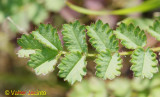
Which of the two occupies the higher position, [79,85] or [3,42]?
[3,42]

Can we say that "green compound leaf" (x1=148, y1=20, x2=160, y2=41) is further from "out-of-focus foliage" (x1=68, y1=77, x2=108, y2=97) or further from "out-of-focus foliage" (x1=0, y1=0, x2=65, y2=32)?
"out-of-focus foliage" (x1=0, y1=0, x2=65, y2=32)

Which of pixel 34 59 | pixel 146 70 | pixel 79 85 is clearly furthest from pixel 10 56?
pixel 146 70

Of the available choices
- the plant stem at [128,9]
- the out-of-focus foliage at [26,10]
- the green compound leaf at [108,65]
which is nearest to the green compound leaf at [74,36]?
the green compound leaf at [108,65]

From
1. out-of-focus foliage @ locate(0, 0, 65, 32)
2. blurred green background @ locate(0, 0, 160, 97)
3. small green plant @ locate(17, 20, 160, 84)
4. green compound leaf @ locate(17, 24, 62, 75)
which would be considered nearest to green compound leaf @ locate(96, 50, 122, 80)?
small green plant @ locate(17, 20, 160, 84)

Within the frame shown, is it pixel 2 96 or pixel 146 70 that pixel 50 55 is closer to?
pixel 146 70

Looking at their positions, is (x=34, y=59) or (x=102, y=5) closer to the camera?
(x=34, y=59)

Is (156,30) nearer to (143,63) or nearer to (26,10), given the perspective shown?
(143,63)

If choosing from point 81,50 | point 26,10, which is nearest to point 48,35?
point 81,50
